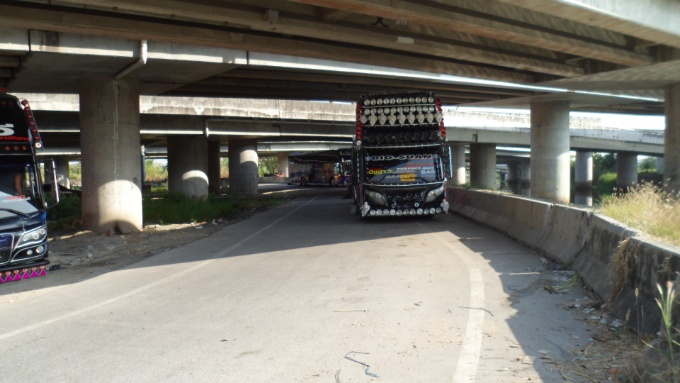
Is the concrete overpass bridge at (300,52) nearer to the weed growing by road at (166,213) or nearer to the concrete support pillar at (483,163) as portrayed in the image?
the weed growing by road at (166,213)

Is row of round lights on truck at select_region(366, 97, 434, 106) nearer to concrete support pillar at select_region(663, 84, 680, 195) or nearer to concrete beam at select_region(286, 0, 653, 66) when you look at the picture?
concrete beam at select_region(286, 0, 653, 66)

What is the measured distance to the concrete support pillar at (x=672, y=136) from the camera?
21.5 metres

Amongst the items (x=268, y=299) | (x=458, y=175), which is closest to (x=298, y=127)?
(x=458, y=175)

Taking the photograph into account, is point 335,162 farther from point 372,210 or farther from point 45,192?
point 45,192

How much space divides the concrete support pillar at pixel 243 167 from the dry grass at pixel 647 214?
35.2 meters

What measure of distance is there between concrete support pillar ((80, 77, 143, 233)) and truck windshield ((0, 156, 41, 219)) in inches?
230

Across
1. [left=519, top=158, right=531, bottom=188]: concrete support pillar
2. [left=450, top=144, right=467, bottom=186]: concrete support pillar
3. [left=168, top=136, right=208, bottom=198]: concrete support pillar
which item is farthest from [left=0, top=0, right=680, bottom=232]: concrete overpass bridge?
[left=519, top=158, right=531, bottom=188]: concrete support pillar

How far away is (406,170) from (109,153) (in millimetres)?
8674

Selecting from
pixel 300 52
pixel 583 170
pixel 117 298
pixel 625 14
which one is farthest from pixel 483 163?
pixel 117 298

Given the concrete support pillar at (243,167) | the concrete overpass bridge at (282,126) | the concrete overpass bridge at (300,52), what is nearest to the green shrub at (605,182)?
the concrete overpass bridge at (282,126)

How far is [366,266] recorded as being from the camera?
34.9 ft

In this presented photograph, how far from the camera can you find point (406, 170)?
699 inches

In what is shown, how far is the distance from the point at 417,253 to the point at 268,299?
15.6 ft

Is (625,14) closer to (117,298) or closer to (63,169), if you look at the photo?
(117,298)
